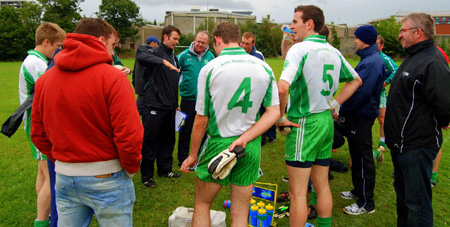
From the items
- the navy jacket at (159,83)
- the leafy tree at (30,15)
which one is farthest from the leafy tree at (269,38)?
the navy jacket at (159,83)

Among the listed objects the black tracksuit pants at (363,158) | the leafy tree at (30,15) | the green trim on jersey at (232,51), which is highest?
the leafy tree at (30,15)

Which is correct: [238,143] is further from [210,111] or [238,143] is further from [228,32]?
[228,32]

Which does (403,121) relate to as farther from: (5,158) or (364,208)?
(5,158)

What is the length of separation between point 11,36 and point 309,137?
53.7 meters

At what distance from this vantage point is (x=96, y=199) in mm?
2170

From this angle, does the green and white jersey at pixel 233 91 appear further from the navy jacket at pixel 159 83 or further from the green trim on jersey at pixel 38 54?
the navy jacket at pixel 159 83

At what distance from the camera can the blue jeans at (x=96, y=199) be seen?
84.3 inches

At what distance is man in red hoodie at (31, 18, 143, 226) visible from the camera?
2.04 metres

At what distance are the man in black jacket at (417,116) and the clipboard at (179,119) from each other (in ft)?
10.0

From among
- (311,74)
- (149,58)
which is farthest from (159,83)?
(311,74)

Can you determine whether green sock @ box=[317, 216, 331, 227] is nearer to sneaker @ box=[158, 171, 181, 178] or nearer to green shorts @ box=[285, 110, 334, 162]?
green shorts @ box=[285, 110, 334, 162]

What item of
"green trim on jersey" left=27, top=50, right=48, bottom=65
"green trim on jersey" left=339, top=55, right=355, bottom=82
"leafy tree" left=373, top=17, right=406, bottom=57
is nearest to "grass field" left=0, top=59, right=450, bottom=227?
"green trim on jersey" left=339, top=55, right=355, bottom=82

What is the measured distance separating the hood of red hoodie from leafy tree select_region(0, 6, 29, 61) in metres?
51.7

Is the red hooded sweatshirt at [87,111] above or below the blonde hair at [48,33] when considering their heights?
below
